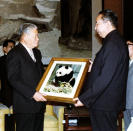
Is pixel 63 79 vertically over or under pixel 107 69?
under

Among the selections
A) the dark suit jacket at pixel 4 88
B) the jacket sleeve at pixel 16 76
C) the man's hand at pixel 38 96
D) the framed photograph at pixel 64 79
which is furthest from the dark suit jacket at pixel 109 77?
the dark suit jacket at pixel 4 88

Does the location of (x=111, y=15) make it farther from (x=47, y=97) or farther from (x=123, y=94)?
(x=47, y=97)

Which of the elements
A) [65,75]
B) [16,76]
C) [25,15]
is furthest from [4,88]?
[65,75]

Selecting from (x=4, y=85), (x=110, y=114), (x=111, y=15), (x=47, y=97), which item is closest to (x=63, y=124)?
(x=4, y=85)

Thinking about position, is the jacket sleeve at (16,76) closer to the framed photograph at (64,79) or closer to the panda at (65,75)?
the framed photograph at (64,79)

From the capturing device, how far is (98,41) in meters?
6.48

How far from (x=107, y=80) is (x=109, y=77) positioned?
0.11 feet

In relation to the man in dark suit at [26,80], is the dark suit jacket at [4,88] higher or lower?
lower

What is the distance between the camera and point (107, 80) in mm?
2934

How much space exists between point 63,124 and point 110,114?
2062mm

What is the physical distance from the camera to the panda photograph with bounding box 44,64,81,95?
338cm

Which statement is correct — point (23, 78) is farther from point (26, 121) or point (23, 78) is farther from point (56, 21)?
point (56, 21)

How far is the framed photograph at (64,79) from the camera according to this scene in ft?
10.9

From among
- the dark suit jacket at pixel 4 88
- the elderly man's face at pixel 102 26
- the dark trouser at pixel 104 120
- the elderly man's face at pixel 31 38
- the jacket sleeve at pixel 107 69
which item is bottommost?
the dark suit jacket at pixel 4 88
